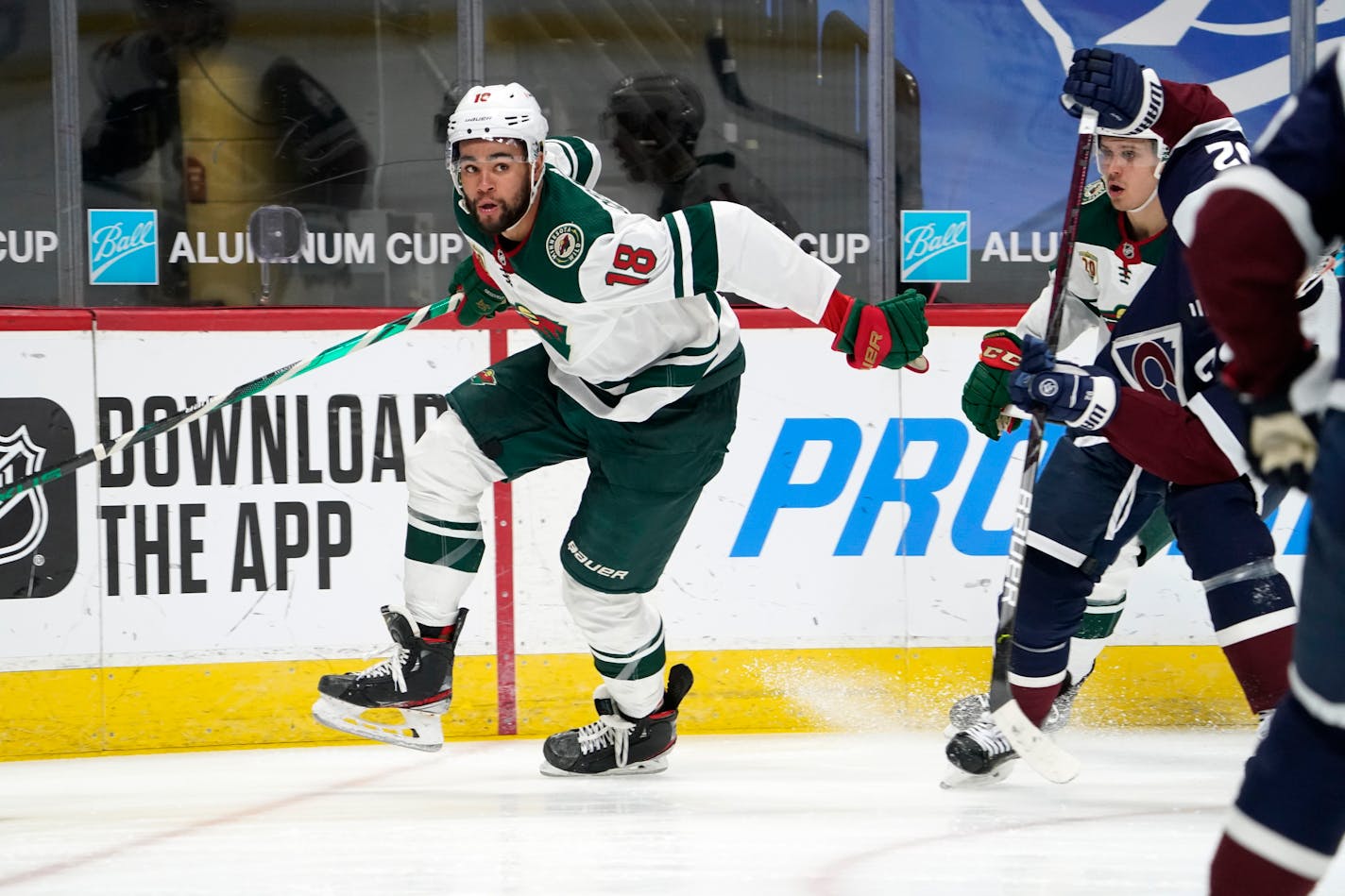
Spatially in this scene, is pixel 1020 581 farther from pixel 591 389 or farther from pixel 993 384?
pixel 591 389

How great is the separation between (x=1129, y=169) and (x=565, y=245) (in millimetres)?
1130

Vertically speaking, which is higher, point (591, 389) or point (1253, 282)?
point (1253, 282)

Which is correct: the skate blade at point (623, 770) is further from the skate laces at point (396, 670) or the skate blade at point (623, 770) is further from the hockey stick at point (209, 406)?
the hockey stick at point (209, 406)

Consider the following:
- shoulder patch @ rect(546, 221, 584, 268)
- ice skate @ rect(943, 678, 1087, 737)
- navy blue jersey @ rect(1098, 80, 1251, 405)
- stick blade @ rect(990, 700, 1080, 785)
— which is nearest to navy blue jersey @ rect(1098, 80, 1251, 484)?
navy blue jersey @ rect(1098, 80, 1251, 405)

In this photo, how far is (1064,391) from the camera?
8.83 ft

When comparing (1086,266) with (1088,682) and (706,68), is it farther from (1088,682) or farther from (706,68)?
(706,68)

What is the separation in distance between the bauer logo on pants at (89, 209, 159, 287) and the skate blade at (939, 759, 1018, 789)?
8.31 ft

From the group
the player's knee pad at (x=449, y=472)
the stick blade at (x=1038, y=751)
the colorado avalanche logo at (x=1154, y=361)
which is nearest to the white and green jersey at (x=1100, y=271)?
the colorado avalanche logo at (x=1154, y=361)

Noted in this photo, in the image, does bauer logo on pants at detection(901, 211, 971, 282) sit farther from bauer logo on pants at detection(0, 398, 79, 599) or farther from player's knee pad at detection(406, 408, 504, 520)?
bauer logo on pants at detection(0, 398, 79, 599)

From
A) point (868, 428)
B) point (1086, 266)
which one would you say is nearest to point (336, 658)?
point (868, 428)

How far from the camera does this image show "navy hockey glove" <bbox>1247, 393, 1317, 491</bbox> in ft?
4.56

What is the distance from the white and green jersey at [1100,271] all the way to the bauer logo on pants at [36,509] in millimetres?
2313

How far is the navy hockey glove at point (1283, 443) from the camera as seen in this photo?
4.56 ft

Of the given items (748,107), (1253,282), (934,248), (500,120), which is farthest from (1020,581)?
(748,107)
